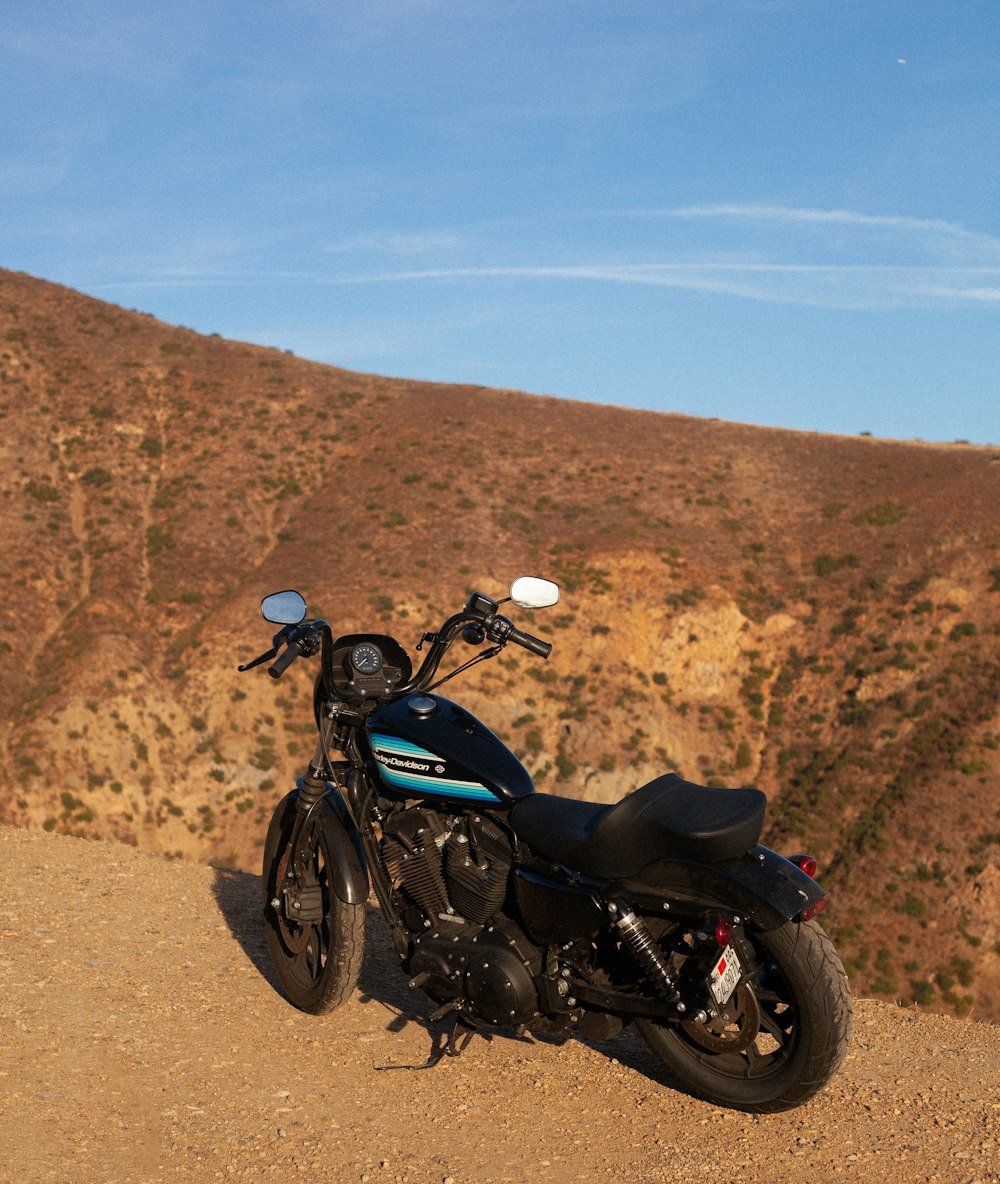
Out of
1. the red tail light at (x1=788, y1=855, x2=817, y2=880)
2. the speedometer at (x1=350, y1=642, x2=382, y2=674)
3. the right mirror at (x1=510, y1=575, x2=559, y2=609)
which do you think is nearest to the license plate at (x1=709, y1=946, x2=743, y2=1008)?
the red tail light at (x1=788, y1=855, x2=817, y2=880)

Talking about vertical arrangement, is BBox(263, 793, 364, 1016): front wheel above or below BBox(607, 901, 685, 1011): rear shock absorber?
below

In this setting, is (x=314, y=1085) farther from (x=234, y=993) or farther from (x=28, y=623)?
(x=28, y=623)

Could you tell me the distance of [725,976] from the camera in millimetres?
4855

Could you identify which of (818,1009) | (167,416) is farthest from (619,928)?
(167,416)

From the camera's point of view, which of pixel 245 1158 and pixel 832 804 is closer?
pixel 245 1158

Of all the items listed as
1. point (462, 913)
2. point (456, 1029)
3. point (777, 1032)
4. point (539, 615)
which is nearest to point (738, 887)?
point (777, 1032)

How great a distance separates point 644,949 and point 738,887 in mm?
535

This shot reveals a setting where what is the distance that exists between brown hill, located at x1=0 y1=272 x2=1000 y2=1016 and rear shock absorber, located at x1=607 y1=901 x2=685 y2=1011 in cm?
2258

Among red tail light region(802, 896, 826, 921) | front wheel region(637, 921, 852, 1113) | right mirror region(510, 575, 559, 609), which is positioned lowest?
front wheel region(637, 921, 852, 1113)

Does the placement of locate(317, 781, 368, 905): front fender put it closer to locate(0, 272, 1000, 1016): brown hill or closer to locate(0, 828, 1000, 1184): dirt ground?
locate(0, 828, 1000, 1184): dirt ground

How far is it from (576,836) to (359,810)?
1.57m

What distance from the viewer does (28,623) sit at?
34.6m

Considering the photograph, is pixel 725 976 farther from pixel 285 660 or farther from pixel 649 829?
pixel 285 660

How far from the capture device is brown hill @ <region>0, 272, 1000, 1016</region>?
30.0m
